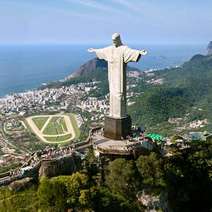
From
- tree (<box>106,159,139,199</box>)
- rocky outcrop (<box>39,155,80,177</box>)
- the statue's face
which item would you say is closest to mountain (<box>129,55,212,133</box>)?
the statue's face

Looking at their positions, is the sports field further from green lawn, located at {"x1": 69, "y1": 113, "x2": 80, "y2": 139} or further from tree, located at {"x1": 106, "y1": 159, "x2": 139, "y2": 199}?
tree, located at {"x1": 106, "y1": 159, "x2": 139, "y2": 199}

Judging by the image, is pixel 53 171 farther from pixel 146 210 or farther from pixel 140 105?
pixel 140 105

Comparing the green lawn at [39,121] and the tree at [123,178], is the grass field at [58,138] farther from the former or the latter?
the tree at [123,178]

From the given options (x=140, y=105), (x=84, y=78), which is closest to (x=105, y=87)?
(x=84, y=78)

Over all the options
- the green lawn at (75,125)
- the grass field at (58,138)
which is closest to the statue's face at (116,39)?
the grass field at (58,138)

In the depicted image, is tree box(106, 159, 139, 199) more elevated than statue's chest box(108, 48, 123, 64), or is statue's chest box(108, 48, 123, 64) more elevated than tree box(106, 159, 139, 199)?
statue's chest box(108, 48, 123, 64)

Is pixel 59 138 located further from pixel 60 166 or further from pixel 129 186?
pixel 129 186
